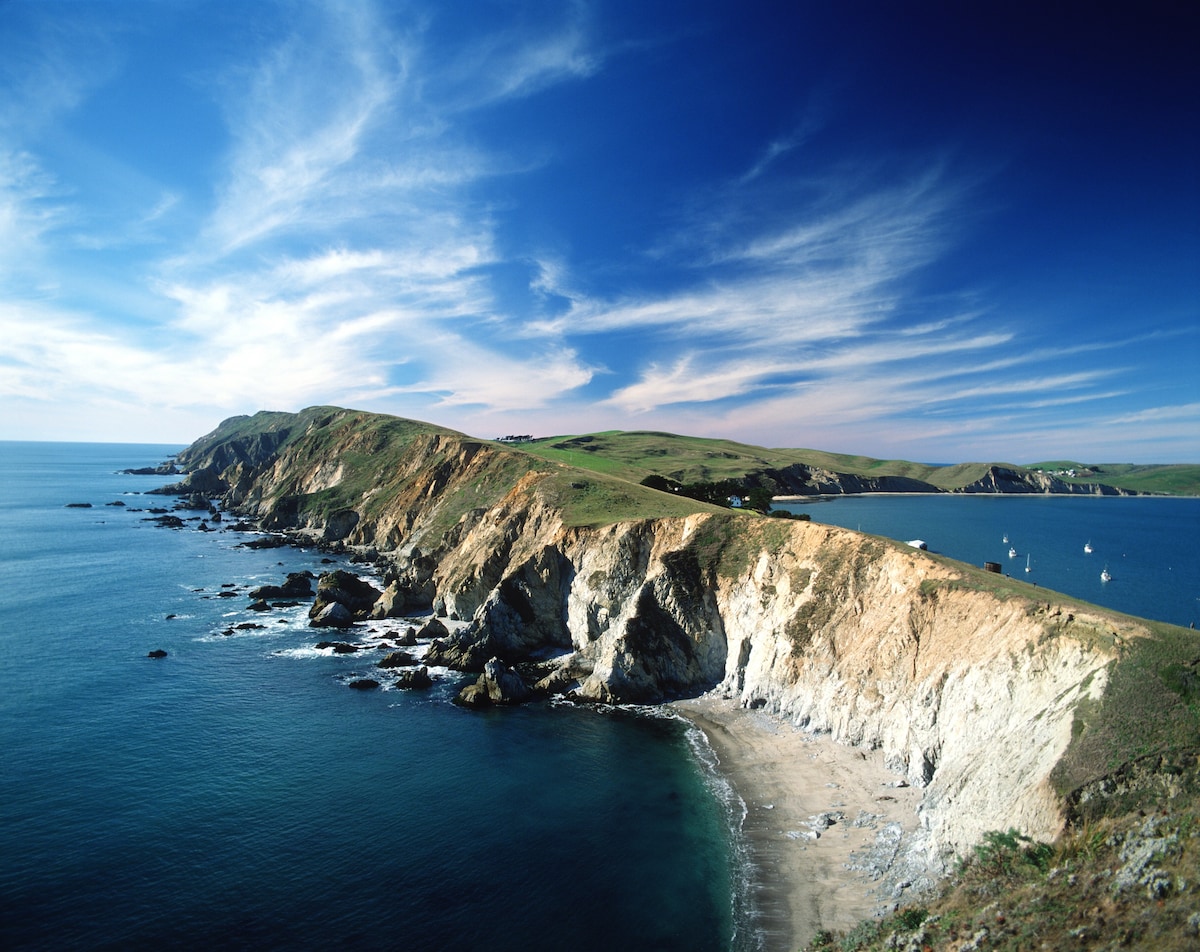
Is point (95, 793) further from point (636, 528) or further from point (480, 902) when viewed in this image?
point (636, 528)

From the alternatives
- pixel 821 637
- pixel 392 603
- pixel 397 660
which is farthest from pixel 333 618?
pixel 821 637

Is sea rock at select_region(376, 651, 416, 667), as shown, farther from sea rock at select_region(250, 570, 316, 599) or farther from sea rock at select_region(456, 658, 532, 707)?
sea rock at select_region(250, 570, 316, 599)

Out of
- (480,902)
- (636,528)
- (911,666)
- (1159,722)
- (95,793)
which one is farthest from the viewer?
(636,528)

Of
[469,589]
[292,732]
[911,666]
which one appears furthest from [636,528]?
[292,732]

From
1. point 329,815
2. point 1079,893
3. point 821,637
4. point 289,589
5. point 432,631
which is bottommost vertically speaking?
point 329,815

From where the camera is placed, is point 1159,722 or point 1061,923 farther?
point 1159,722

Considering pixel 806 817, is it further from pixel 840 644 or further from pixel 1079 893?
pixel 1079 893

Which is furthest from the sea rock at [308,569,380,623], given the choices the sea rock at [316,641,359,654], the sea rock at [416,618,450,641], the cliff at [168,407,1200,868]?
the sea rock at [416,618,450,641]
